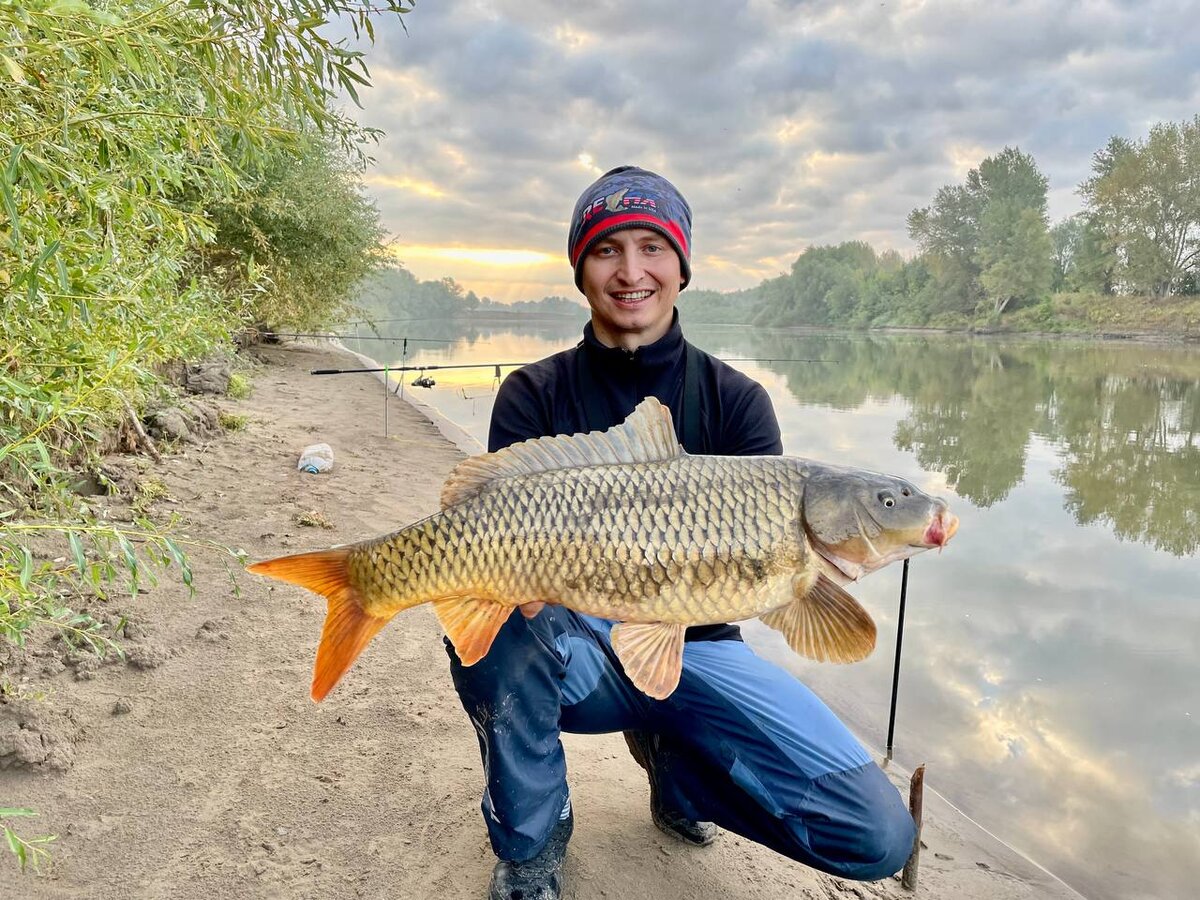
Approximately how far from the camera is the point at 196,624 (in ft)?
9.11

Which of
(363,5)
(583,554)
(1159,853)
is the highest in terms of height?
(363,5)

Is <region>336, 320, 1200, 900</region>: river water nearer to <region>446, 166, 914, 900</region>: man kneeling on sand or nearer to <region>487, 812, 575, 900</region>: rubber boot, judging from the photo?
<region>446, 166, 914, 900</region>: man kneeling on sand

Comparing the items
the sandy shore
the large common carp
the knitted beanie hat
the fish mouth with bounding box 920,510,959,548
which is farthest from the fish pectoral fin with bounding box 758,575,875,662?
the knitted beanie hat

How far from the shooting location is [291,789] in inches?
77.2

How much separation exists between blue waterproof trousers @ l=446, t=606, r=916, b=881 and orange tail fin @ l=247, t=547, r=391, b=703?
0.83 feet

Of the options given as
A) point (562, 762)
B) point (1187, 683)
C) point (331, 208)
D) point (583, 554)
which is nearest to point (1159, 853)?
point (1187, 683)

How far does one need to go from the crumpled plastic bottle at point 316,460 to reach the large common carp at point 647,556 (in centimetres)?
437

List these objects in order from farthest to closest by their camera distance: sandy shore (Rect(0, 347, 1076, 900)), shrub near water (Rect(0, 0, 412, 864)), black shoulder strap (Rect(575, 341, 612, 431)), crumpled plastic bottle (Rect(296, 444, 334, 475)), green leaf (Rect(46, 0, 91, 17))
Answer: crumpled plastic bottle (Rect(296, 444, 334, 475)) < black shoulder strap (Rect(575, 341, 612, 431)) < sandy shore (Rect(0, 347, 1076, 900)) < shrub near water (Rect(0, 0, 412, 864)) < green leaf (Rect(46, 0, 91, 17))

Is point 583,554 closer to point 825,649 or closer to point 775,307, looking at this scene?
point 825,649

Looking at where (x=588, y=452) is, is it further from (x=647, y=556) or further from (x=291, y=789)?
(x=291, y=789)

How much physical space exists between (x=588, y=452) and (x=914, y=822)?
1.14 m

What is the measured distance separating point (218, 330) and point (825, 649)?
3.39m

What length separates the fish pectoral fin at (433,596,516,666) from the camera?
146 centimetres

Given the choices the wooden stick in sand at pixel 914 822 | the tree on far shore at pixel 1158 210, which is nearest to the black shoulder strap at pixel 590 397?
the wooden stick in sand at pixel 914 822
